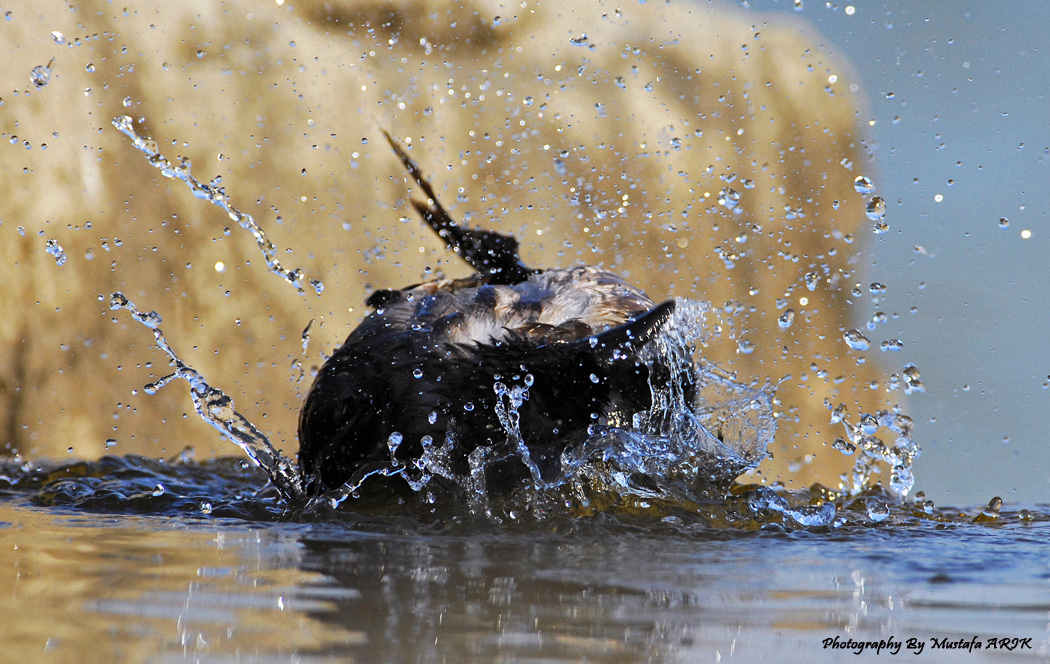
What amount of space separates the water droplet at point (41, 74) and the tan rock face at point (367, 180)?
5 cm

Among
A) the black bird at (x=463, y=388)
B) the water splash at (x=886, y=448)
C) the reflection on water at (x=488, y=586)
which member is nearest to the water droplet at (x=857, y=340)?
the water splash at (x=886, y=448)

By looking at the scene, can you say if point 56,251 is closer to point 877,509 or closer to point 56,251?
point 56,251

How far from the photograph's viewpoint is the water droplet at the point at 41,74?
687 centimetres

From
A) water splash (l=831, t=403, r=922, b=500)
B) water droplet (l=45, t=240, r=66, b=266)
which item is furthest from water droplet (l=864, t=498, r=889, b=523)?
water droplet (l=45, t=240, r=66, b=266)

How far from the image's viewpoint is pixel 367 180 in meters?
9.17

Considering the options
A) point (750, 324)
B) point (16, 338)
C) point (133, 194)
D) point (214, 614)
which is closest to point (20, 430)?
point (16, 338)

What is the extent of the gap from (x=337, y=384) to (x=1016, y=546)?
6.48ft

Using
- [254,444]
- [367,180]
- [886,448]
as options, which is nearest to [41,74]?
[367,180]

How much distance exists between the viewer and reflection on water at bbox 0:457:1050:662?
140 cm

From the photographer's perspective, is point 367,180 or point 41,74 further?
point 367,180

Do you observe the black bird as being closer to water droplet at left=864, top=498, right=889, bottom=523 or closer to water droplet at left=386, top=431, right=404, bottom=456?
water droplet at left=386, top=431, right=404, bottom=456

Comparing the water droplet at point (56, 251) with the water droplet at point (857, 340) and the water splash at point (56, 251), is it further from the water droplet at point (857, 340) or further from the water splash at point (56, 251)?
the water droplet at point (857, 340)

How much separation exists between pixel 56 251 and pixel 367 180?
286 centimetres

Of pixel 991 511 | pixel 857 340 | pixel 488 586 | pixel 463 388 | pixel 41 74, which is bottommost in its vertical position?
pixel 488 586
